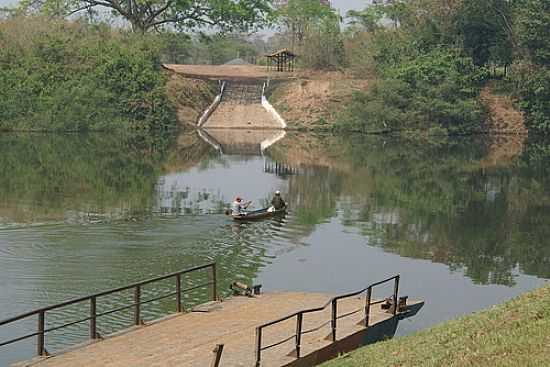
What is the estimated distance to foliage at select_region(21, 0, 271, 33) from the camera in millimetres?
86500

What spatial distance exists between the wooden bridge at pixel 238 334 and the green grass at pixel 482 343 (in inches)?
31.7

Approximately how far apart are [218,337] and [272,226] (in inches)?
630

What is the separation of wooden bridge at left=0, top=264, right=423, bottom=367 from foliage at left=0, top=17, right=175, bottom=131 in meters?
59.4

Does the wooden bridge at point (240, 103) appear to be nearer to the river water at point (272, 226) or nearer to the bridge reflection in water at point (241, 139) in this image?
the bridge reflection in water at point (241, 139)

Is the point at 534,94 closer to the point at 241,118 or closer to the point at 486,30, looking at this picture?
the point at 486,30

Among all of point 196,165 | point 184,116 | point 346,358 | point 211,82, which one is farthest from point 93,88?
point 346,358

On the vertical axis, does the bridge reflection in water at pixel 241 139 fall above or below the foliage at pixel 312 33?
below

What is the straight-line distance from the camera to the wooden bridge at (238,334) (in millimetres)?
13688

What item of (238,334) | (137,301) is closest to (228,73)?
(137,301)

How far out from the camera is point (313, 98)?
82.8 metres

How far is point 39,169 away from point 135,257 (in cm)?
2298

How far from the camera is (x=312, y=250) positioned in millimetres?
27266

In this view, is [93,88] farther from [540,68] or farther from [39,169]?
[540,68]

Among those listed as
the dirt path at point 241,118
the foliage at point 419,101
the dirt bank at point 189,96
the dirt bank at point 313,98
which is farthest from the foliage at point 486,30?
the dirt bank at point 189,96
